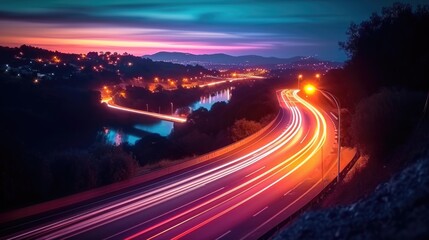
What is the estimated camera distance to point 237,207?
24344mm

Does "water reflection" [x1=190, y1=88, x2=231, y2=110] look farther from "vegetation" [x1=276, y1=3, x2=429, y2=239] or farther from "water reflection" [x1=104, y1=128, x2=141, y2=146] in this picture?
"vegetation" [x1=276, y1=3, x2=429, y2=239]

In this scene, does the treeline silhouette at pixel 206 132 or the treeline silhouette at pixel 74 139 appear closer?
the treeline silhouette at pixel 74 139

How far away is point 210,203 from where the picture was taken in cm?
2498

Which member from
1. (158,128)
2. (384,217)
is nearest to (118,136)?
(158,128)

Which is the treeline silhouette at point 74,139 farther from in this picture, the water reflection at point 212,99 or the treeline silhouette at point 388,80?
the treeline silhouette at point 388,80

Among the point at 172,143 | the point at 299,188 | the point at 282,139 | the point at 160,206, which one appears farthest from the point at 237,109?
the point at 160,206

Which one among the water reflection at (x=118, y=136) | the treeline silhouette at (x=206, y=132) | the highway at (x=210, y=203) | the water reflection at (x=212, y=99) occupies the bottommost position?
the water reflection at (x=118, y=136)

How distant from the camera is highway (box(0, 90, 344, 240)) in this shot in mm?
20188

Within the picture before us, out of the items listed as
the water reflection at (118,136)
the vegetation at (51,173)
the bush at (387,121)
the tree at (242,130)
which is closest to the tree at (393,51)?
the bush at (387,121)

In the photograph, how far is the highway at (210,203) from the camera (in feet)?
66.2

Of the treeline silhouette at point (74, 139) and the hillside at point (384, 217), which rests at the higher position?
the hillside at point (384, 217)

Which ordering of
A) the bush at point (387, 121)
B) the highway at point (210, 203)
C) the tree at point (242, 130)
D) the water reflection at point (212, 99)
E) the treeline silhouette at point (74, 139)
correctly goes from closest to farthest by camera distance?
the highway at point (210, 203)
the treeline silhouette at point (74, 139)
the bush at point (387, 121)
the tree at point (242, 130)
the water reflection at point (212, 99)

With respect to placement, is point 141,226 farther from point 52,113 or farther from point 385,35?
point 52,113

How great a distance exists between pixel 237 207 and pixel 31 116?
61327 millimetres
